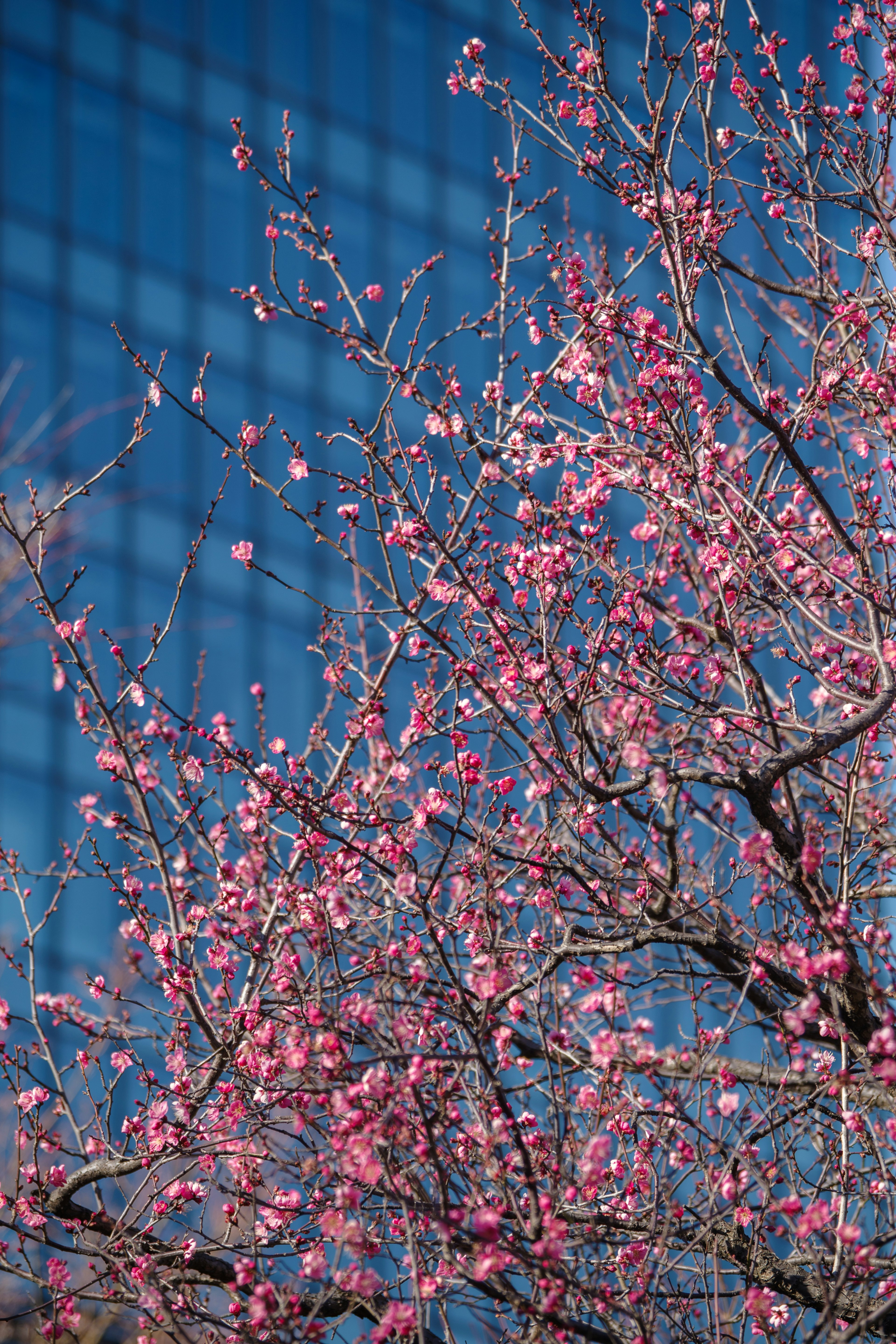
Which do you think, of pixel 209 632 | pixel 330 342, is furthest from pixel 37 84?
pixel 209 632

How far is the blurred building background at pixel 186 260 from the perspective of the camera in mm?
21703

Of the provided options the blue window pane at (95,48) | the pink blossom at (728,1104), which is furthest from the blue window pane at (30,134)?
the pink blossom at (728,1104)

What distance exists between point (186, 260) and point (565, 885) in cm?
2008

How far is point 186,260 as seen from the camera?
23.9 meters

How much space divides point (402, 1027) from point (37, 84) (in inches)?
876

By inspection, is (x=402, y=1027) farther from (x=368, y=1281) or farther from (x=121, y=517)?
(x=121, y=517)

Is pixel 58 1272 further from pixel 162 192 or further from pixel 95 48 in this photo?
pixel 95 48

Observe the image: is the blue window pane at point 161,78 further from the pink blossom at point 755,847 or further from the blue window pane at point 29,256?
the pink blossom at point 755,847

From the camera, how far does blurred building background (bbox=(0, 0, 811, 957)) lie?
21.7 m

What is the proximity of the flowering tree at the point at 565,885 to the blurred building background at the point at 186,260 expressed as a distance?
47.0 ft

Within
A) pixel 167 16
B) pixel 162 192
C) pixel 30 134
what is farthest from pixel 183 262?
pixel 167 16

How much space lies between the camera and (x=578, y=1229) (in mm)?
4875

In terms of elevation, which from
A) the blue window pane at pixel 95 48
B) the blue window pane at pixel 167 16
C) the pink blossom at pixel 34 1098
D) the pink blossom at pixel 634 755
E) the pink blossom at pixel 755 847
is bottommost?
the pink blossom at pixel 34 1098

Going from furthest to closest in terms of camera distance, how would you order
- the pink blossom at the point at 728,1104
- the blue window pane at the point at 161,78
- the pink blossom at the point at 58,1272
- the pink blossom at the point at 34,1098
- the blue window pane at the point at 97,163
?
the blue window pane at the point at 161,78 → the blue window pane at the point at 97,163 → the pink blossom at the point at 34,1098 → the pink blossom at the point at 58,1272 → the pink blossom at the point at 728,1104
